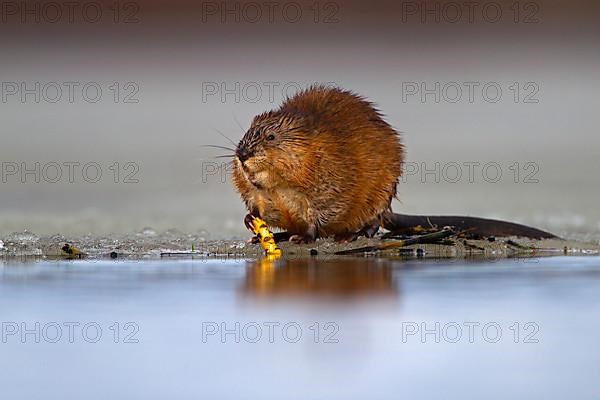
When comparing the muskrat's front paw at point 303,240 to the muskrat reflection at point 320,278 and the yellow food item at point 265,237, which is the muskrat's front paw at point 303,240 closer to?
the yellow food item at point 265,237

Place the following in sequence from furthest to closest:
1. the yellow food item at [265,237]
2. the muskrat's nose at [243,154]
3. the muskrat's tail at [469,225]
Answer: the muskrat's tail at [469,225], the muskrat's nose at [243,154], the yellow food item at [265,237]

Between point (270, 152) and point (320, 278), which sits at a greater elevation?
point (270, 152)

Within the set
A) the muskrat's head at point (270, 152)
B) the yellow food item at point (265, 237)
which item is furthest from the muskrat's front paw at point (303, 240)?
the muskrat's head at point (270, 152)

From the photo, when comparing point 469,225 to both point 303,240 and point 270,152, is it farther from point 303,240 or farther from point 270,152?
point 270,152

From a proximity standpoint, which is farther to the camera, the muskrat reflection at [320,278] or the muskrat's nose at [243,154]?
the muskrat's nose at [243,154]

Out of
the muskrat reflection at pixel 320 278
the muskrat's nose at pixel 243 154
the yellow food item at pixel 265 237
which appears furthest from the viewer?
the muskrat's nose at pixel 243 154

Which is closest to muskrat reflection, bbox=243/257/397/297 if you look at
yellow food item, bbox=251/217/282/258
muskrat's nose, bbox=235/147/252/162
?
yellow food item, bbox=251/217/282/258

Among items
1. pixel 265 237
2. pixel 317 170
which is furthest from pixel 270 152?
pixel 265 237

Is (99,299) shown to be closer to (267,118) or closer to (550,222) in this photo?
(267,118)
